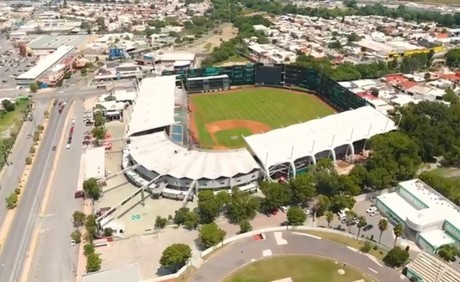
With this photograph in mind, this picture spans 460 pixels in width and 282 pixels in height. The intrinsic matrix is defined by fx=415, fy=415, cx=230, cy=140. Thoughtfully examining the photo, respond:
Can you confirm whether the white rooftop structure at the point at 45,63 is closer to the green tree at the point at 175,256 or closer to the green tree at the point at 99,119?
the green tree at the point at 99,119

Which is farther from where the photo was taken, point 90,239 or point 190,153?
point 190,153

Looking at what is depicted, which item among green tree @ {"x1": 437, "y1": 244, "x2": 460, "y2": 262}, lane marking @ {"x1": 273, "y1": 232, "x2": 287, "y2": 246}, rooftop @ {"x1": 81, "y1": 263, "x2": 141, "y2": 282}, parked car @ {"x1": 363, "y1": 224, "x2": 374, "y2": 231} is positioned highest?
rooftop @ {"x1": 81, "y1": 263, "x2": 141, "y2": 282}

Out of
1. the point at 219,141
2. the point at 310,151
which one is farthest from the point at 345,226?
the point at 219,141

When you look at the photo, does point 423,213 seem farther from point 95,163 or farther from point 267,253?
point 95,163

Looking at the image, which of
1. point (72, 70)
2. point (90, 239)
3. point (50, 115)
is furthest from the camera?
point (72, 70)

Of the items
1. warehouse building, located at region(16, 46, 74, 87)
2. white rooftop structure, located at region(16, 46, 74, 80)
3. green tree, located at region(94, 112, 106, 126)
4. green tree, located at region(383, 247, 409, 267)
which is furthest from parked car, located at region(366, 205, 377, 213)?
white rooftop structure, located at region(16, 46, 74, 80)

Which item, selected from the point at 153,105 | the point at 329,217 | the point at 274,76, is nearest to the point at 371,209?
the point at 329,217

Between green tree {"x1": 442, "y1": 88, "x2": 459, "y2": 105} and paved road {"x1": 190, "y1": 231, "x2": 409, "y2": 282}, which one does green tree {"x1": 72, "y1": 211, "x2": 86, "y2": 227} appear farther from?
green tree {"x1": 442, "y1": 88, "x2": 459, "y2": 105}

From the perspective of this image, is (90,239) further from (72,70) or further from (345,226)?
(72,70)
